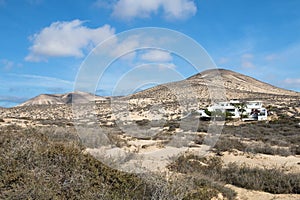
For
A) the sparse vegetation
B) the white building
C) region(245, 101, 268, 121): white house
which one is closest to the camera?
the sparse vegetation

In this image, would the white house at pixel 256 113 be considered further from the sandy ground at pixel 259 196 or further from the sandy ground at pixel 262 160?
the sandy ground at pixel 259 196

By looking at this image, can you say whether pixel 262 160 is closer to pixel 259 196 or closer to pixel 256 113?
pixel 259 196

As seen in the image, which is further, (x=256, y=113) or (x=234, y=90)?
(x=234, y=90)

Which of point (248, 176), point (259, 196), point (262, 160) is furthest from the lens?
point (262, 160)

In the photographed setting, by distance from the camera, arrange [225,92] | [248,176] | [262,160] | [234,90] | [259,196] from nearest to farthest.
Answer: [259,196] < [248,176] < [262,160] < [225,92] < [234,90]

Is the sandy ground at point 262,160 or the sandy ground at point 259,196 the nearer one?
the sandy ground at point 259,196

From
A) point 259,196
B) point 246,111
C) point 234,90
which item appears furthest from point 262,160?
point 234,90

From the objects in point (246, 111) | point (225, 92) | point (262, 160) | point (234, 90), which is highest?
point (234, 90)

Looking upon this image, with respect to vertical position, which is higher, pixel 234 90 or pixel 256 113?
pixel 234 90

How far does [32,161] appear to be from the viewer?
20.1 feet

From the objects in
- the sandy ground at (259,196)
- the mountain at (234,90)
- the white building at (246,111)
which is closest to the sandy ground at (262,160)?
the sandy ground at (259,196)

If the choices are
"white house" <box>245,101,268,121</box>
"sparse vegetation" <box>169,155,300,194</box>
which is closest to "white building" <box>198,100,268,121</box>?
"white house" <box>245,101,268,121</box>

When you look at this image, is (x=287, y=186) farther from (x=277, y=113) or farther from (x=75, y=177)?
(x=277, y=113)

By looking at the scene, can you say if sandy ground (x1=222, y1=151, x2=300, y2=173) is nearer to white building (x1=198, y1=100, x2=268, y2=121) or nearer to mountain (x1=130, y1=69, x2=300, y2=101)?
white building (x1=198, y1=100, x2=268, y2=121)
